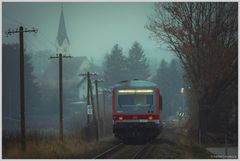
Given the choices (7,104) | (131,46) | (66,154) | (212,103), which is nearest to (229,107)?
(212,103)

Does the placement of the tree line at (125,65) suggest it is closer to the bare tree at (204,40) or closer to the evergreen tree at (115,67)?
the evergreen tree at (115,67)

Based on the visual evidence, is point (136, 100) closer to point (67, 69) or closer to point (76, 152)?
point (76, 152)

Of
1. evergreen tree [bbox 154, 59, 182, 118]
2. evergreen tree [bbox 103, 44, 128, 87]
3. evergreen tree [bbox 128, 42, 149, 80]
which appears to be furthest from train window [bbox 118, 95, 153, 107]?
evergreen tree [bbox 128, 42, 149, 80]

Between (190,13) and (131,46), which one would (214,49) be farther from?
(131,46)

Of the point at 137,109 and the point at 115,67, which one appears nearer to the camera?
the point at 137,109

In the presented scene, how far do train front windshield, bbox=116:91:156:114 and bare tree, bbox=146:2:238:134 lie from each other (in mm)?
3774

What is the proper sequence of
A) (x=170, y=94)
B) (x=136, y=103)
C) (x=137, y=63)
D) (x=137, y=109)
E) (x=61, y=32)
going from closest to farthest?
(x=137, y=109) → (x=136, y=103) → (x=61, y=32) → (x=137, y=63) → (x=170, y=94)

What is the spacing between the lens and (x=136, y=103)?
27203 mm

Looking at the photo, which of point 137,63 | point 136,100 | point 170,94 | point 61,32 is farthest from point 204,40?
point 170,94

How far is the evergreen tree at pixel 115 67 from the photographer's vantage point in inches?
2478

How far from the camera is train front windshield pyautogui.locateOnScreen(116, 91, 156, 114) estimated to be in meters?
27.0

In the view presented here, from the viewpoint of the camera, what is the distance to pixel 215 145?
28.7 meters

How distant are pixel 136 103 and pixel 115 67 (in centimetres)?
3882

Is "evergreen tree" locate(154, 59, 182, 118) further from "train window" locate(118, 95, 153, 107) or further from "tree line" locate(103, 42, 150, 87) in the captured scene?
"train window" locate(118, 95, 153, 107)
